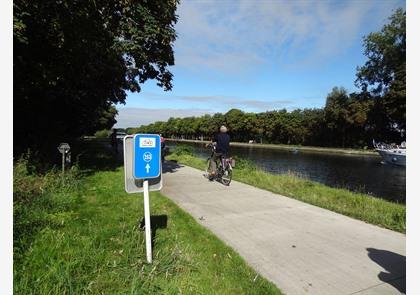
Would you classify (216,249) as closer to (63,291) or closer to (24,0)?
(63,291)

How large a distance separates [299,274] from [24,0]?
27.1 feet

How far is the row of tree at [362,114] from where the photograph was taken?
4762 cm

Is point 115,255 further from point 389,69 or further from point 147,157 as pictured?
point 389,69

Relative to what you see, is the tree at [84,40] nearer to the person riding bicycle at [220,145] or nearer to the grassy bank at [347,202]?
the person riding bicycle at [220,145]

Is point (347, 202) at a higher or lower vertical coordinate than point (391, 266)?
lower

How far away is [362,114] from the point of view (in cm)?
5312

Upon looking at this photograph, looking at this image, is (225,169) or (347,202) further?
(225,169)

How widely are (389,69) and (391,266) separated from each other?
57.1m

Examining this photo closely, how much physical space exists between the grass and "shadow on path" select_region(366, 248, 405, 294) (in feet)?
4.92

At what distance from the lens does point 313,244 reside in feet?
16.4

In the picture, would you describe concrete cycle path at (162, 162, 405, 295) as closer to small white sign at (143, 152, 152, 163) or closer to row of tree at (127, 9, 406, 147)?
small white sign at (143, 152, 152, 163)

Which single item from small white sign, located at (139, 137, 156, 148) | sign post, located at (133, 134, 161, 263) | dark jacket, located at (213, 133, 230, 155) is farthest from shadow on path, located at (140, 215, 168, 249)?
dark jacket, located at (213, 133, 230, 155)

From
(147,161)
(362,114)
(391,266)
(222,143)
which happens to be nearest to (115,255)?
(147,161)

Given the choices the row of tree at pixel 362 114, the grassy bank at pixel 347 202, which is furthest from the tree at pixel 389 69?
the grassy bank at pixel 347 202
